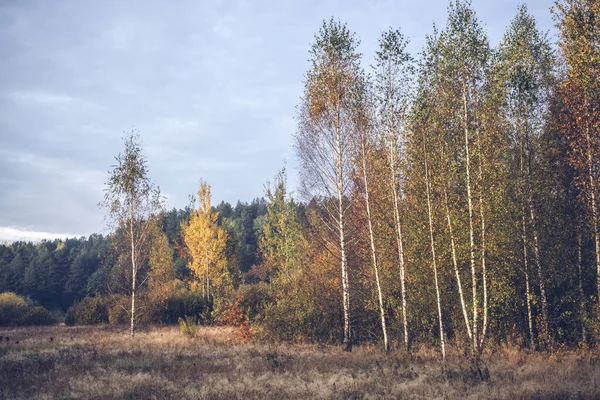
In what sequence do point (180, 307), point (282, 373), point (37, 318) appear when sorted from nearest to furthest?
point (282, 373) → point (37, 318) → point (180, 307)

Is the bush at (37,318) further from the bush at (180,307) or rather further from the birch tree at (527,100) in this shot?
the birch tree at (527,100)

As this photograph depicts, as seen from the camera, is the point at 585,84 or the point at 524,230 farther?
the point at 524,230

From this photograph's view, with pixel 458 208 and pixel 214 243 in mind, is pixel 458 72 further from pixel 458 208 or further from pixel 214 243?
pixel 214 243

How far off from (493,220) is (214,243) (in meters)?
26.8

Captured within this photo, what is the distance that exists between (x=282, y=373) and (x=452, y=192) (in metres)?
9.02

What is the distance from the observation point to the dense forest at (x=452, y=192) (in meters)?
14.7

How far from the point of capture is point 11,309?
31.7 metres

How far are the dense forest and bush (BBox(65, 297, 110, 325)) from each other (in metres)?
10.2

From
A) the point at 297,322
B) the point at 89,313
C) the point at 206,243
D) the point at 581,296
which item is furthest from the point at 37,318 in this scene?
the point at 581,296

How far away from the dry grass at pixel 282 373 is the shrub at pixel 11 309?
49.9ft

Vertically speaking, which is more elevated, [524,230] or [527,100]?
[527,100]

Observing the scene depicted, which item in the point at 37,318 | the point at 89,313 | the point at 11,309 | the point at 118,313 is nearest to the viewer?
A: the point at 118,313

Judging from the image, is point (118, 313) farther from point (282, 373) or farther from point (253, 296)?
point (282, 373)

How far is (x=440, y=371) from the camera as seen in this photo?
13.0 meters
